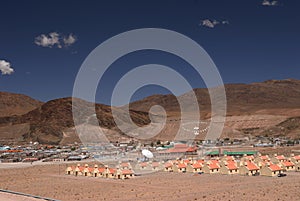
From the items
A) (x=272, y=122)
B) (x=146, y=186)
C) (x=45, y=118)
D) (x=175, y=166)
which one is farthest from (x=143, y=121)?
(x=146, y=186)

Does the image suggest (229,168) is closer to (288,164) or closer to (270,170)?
(270,170)

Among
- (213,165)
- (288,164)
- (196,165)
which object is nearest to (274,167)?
(288,164)

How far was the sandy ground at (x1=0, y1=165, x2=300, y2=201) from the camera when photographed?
30.5 m

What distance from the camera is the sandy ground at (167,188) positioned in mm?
30453

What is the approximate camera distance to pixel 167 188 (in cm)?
3616

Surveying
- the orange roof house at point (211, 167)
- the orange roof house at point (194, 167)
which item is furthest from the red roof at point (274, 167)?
the orange roof house at point (194, 167)

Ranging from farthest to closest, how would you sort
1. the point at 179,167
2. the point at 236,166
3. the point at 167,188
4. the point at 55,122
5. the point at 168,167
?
the point at 55,122
the point at 168,167
the point at 179,167
the point at 236,166
the point at 167,188

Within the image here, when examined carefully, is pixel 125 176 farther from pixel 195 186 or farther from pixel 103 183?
pixel 195 186

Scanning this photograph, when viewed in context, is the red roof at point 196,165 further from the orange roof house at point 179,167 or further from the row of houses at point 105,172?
the row of houses at point 105,172

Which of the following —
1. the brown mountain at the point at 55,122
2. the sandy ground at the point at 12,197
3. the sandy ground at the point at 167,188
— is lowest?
the sandy ground at the point at 167,188

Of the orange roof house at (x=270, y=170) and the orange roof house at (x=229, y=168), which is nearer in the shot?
the orange roof house at (x=270, y=170)

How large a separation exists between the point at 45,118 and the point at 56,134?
23.3 meters

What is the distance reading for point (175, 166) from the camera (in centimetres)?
5331

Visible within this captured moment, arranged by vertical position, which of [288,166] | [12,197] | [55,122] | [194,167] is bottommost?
[12,197]
